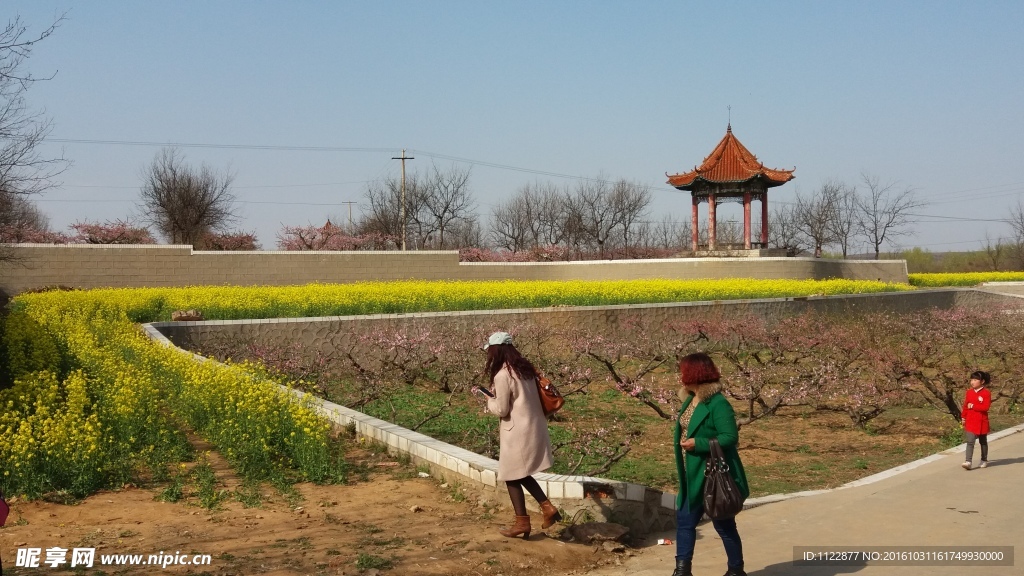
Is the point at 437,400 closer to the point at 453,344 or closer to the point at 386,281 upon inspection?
the point at 453,344

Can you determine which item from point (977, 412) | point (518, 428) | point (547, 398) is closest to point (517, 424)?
point (518, 428)

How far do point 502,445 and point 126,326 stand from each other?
35.1 ft

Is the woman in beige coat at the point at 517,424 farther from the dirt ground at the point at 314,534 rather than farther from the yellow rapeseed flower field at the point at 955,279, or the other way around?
the yellow rapeseed flower field at the point at 955,279

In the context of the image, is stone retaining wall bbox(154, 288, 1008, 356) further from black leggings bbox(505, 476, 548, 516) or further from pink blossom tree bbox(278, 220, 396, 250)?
pink blossom tree bbox(278, 220, 396, 250)

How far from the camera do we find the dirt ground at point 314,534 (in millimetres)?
5012

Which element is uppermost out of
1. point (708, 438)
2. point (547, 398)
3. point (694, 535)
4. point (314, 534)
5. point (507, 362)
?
point (507, 362)

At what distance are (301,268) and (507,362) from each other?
72.7 ft

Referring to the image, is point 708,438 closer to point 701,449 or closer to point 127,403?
point 701,449

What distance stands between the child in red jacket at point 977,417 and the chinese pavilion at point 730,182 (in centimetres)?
2458

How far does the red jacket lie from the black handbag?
4381 millimetres

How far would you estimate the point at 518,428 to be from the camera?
563 cm

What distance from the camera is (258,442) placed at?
7133 mm

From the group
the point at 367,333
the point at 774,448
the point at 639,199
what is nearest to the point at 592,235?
the point at 639,199

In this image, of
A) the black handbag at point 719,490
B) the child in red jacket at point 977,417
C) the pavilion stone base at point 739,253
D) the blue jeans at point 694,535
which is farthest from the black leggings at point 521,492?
the pavilion stone base at point 739,253
